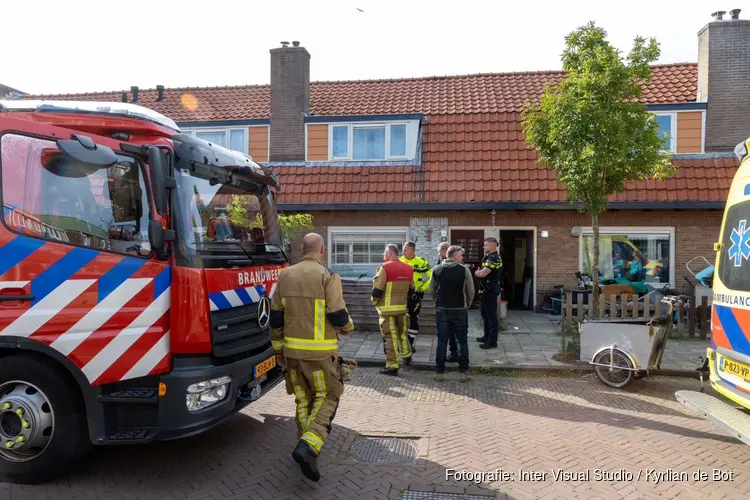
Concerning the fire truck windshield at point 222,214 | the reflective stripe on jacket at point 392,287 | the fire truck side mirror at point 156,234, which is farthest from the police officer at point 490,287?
the fire truck side mirror at point 156,234

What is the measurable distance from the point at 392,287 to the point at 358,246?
6278mm

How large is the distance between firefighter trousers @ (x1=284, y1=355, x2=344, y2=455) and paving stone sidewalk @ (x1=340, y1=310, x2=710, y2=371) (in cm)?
367

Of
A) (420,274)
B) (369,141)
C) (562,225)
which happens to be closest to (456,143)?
(369,141)

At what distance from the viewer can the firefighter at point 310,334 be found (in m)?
3.98

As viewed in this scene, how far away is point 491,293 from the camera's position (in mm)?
8531

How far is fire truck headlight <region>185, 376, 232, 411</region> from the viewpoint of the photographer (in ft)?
12.5

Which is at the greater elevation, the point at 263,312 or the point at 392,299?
the point at 263,312

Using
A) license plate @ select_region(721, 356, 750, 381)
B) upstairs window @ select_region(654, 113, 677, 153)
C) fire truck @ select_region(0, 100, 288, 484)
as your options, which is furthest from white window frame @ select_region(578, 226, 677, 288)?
fire truck @ select_region(0, 100, 288, 484)

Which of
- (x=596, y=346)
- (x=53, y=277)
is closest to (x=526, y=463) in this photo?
(x=596, y=346)

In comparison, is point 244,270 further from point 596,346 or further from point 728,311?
point 596,346

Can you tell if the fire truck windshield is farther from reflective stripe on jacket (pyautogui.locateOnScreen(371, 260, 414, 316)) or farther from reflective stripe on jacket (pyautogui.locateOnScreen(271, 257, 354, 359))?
reflective stripe on jacket (pyautogui.locateOnScreen(371, 260, 414, 316))

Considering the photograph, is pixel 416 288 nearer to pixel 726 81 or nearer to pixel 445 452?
pixel 445 452

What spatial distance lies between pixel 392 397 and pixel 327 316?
2.56 meters

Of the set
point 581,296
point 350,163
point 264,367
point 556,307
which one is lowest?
point 556,307
